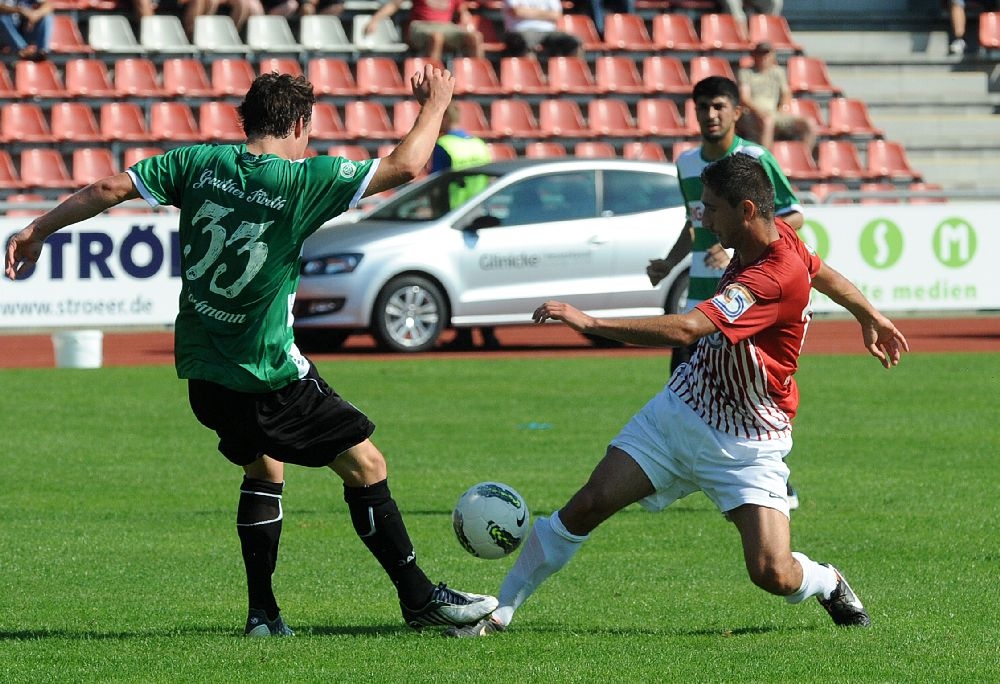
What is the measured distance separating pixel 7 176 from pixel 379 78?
17.0ft

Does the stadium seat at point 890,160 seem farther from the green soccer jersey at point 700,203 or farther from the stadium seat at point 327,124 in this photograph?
the green soccer jersey at point 700,203

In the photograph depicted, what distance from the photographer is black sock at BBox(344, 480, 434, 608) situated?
20.5 ft

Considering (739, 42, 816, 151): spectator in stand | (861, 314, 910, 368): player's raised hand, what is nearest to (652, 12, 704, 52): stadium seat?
(739, 42, 816, 151): spectator in stand

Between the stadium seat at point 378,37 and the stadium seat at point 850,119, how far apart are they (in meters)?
6.24

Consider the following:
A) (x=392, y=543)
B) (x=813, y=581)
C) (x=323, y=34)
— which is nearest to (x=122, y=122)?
(x=323, y=34)

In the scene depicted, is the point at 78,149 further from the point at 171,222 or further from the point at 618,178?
the point at 618,178

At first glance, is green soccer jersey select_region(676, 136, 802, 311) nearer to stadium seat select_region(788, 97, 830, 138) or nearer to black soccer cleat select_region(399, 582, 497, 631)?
black soccer cleat select_region(399, 582, 497, 631)

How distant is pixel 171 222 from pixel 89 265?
974mm

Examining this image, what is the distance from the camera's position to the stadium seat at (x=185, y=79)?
2338 cm

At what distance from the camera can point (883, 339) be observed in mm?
6559

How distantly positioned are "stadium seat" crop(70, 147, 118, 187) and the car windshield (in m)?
5.13

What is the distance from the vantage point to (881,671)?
5605mm

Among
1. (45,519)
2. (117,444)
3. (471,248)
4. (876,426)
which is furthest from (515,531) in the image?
(471,248)

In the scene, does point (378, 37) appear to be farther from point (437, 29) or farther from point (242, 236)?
point (242, 236)
